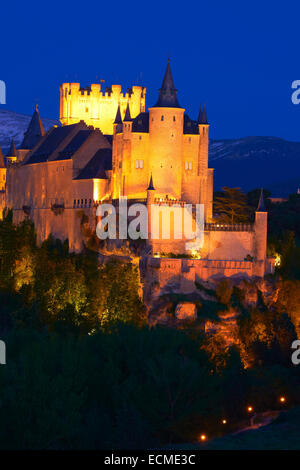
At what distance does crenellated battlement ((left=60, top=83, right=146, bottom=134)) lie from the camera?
3546 inches

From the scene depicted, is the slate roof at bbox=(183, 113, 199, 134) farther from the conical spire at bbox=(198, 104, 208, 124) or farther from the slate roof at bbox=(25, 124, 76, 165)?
the slate roof at bbox=(25, 124, 76, 165)

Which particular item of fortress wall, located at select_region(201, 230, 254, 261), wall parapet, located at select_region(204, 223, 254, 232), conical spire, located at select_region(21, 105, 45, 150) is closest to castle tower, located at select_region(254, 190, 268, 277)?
fortress wall, located at select_region(201, 230, 254, 261)

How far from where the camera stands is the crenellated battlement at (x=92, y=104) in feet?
295

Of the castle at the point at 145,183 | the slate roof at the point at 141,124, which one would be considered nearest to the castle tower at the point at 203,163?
the castle at the point at 145,183

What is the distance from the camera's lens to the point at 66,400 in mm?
49375

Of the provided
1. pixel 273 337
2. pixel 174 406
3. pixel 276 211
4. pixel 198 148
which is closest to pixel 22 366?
pixel 174 406

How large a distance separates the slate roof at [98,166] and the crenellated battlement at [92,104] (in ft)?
37.6

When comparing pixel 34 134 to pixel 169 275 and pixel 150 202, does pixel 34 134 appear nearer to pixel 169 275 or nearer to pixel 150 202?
pixel 150 202

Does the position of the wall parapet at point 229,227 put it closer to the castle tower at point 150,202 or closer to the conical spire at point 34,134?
the castle tower at point 150,202

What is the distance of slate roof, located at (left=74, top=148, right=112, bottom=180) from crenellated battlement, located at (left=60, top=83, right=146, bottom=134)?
1145cm

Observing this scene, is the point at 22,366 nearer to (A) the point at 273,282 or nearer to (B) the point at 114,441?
(B) the point at 114,441

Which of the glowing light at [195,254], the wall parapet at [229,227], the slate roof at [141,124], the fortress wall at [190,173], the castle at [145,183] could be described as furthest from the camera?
the fortress wall at [190,173]

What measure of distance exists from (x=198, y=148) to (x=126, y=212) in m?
8.24
